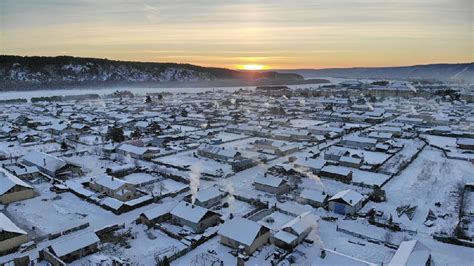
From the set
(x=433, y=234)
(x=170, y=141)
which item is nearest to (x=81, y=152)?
(x=170, y=141)

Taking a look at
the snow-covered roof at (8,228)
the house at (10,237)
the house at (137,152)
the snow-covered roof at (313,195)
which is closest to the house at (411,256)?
the snow-covered roof at (313,195)

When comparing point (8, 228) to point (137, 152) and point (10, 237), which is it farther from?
point (137, 152)

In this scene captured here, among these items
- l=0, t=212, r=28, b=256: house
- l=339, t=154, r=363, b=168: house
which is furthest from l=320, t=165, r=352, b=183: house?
l=0, t=212, r=28, b=256: house

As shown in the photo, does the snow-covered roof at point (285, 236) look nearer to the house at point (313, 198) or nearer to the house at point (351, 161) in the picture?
the house at point (313, 198)

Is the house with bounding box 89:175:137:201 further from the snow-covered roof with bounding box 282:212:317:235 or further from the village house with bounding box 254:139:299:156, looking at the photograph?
the village house with bounding box 254:139:299:156

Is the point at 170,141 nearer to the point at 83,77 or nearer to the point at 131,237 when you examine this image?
the point at 131,237
